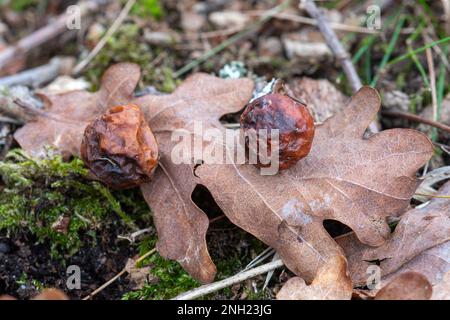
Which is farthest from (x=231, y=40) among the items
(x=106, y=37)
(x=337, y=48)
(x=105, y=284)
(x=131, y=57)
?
(x=105, y=284)

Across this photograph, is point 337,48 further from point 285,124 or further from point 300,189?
point 300,189

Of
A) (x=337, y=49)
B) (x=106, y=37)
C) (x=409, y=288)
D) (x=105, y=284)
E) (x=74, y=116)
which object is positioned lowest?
(x=105, y=284)

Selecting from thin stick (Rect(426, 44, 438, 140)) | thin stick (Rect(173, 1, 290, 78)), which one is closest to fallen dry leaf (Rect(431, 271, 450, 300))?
thin stick (Rect(426, 44, 438, 140))

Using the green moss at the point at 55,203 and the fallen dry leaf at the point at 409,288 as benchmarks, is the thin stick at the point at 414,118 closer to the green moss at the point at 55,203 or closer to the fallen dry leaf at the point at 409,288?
the fallen dry leaf at the point at 409,288

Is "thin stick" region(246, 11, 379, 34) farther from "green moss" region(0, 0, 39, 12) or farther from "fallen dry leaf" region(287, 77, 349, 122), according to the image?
"green moss" region(0, 0, 39, 12)

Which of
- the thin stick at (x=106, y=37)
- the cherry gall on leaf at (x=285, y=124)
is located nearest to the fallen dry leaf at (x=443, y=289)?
the cherry gall on leaf at (x=285, y=124)
